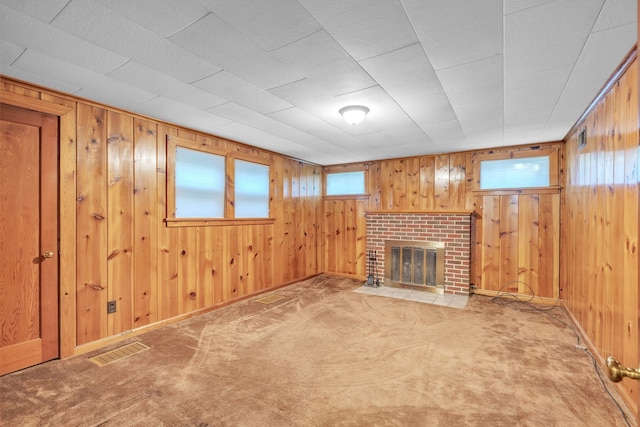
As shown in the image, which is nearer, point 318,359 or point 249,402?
point 249,402

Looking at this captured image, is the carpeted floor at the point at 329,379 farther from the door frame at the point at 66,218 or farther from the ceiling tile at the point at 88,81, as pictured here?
the ceiling tile at the point at 88,81

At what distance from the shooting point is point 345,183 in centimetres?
597

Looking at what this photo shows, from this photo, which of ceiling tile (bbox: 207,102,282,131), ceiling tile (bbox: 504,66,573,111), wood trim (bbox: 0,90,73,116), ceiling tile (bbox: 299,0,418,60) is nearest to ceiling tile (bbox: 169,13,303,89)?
ceiling tile (bbox: 299,0,418,60)

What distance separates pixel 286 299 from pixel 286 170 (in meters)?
2.19

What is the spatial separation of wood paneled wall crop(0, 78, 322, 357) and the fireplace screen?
2.47 m

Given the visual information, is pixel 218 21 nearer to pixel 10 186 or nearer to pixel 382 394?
pixel 10 186

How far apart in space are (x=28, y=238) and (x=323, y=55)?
2.71m

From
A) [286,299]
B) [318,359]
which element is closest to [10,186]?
[318,359]

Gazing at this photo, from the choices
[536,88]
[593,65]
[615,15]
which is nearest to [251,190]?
[536,88]

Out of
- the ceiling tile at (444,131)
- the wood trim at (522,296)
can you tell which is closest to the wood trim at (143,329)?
the ceiling tile at (444,131)

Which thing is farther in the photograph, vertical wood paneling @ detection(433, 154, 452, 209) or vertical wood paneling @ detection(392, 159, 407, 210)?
vertical wood paneling @ detection(392, 159, 407, 210)

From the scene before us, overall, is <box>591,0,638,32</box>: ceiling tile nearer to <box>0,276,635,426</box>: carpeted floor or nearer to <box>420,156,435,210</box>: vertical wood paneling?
<box>0,276,635,426</box>: carpeted floor

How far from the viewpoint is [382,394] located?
205 cm

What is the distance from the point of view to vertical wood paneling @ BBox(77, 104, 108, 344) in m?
2.66
